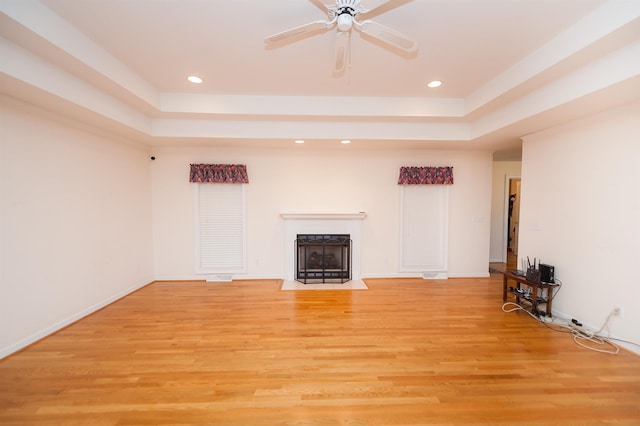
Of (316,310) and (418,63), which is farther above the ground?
(418,63)

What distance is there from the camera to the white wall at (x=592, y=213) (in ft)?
7.93

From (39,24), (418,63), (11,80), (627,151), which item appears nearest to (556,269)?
(627,151)

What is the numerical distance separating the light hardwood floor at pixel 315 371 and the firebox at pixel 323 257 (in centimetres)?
119

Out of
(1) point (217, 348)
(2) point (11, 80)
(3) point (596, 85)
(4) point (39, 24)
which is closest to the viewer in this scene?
(4) point (39, 24)

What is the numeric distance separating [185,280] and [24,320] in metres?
2.11

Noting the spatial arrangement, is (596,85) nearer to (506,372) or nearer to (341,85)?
(341,85)

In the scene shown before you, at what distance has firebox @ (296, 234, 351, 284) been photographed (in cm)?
445

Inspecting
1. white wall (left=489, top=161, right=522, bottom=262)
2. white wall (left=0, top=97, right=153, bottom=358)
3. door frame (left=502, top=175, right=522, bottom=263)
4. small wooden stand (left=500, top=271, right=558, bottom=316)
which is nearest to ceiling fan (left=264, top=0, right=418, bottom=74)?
white wall (left=0, top=97, right=153, bottom=358)

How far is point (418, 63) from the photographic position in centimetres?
253

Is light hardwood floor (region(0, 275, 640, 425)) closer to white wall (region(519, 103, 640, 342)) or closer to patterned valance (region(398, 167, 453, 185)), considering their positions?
white wall (region(519, 103, 640, 342))

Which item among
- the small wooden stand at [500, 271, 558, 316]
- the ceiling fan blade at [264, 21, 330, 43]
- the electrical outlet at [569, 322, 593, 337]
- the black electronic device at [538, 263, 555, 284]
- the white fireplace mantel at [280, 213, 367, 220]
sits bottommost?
the electrical outlet at [569, 322, 593, 337]

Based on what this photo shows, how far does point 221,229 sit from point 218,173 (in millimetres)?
983

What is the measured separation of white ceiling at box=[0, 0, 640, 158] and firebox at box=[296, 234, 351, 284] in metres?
1.71

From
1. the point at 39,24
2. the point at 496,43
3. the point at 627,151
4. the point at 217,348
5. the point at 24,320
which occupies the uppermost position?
the point at 496,43
